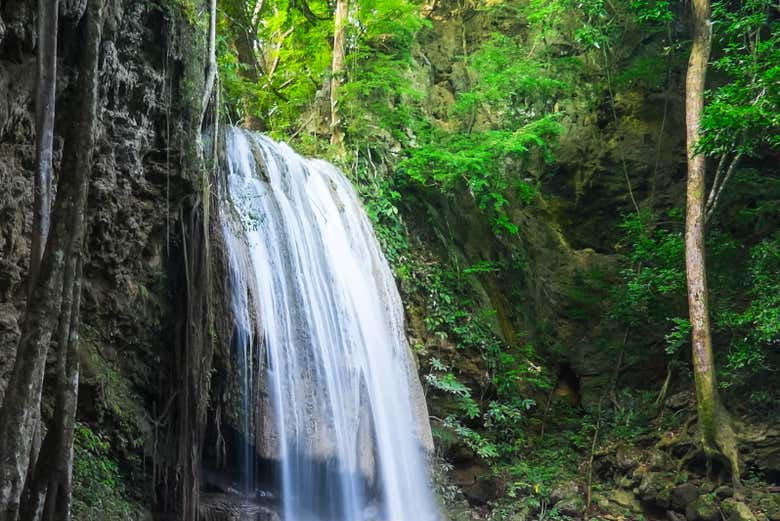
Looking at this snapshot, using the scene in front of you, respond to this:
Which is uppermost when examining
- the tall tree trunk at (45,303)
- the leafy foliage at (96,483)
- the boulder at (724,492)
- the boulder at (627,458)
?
the tall tree trunk at (45,303)

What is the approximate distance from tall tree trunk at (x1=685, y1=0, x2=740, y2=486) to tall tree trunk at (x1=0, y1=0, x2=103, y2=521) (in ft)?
27.1

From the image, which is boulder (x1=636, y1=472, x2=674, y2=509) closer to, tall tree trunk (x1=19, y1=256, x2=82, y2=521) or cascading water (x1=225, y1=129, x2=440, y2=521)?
cascading water (x1=225, y1=129, x2=440, y2=521)

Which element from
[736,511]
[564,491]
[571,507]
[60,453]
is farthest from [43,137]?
[736,511]

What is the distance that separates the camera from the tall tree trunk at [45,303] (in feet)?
9.41

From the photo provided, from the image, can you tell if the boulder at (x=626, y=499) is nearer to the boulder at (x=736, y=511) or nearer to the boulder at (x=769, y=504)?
the boulder at (x=736, y=511)

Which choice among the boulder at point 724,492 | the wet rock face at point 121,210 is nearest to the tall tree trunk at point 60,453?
the wet rock face at point 121,210

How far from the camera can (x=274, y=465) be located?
603cm

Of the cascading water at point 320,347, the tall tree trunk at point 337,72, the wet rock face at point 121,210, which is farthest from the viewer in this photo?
the tall tree trunk at point 337,72

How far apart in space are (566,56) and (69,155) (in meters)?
12.6

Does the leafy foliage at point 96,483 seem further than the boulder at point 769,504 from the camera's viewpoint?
No

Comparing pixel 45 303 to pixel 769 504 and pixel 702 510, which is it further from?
pixel 769 504

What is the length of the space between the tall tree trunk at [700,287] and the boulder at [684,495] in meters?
0.53

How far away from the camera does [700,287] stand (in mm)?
9188

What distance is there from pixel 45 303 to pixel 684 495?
8764 millimetres
